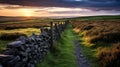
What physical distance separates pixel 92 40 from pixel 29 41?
39.1ft

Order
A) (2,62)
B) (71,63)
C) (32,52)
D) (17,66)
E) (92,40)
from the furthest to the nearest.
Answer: (92,40)
(71,63)
(32,52)
(17,66)
(2,62)

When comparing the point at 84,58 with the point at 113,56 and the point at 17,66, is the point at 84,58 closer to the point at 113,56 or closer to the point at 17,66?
the point at 113,56

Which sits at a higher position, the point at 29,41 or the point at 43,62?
the point at 29,41

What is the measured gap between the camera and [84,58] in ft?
50.2

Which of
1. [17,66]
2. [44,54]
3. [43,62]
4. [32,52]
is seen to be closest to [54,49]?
[44,54]

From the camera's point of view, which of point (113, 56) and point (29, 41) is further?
point (113, 56)

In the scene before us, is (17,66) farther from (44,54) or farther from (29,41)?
(44,54)

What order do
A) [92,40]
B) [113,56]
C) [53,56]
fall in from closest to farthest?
[113,56]
[53,56]
[92,40]

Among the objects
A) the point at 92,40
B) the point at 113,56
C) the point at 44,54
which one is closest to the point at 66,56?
the point at 44,54

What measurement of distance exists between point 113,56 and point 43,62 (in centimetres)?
443

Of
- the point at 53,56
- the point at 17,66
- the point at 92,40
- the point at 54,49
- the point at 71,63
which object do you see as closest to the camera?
the point at 17,66

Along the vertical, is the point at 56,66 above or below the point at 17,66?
below

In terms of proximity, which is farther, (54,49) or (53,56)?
(54,49)

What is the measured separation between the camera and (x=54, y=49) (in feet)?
54.4
